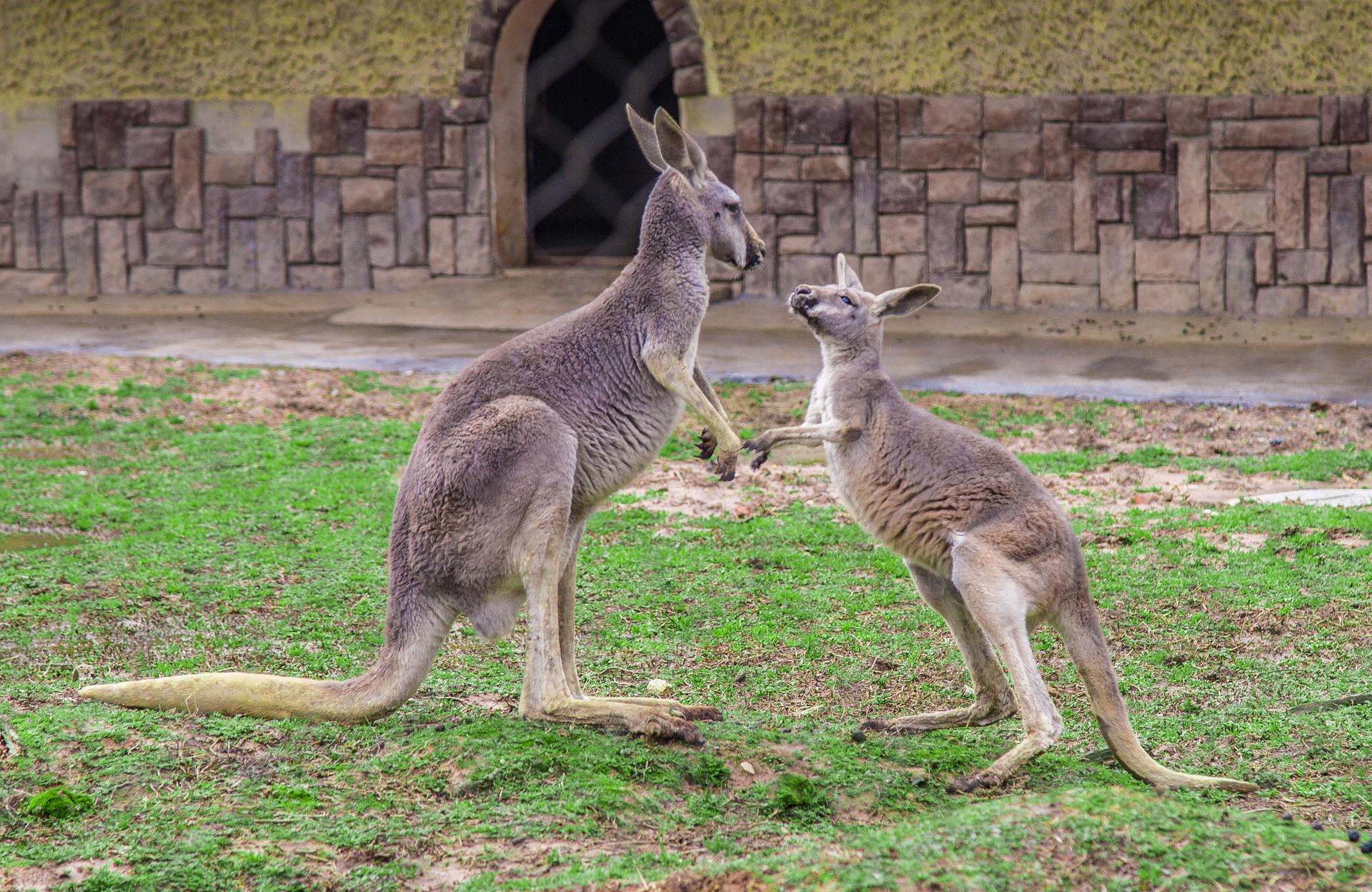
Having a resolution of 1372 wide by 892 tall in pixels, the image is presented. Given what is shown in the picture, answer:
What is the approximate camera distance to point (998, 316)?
10398 millimetres

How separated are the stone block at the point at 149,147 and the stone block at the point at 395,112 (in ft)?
5.49

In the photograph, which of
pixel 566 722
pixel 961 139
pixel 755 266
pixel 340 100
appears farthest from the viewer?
pixel 340 100

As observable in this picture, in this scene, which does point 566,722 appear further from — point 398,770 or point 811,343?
point 811,343

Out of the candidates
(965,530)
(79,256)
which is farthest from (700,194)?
(79,256)

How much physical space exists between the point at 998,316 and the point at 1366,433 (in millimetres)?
3473

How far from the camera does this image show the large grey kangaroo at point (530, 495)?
3.49 metres

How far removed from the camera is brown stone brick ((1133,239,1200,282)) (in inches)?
400

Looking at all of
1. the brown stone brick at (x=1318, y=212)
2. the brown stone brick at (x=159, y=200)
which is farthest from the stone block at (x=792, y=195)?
the brown stone brick at (x=159, y=200)

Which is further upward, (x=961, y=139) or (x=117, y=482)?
(x=961, y=139)

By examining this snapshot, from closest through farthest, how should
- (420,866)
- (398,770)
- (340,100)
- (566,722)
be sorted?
(420,866)
(398,770)
(566,722)
(340,100)

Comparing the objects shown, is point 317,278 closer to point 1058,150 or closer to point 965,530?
point 1058,150

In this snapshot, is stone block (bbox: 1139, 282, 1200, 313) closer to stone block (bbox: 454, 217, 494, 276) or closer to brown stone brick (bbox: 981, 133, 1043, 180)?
brown stone brick (bbox: 981, 133, 1043, 180)

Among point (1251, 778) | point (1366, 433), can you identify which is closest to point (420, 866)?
point (1251, 778)

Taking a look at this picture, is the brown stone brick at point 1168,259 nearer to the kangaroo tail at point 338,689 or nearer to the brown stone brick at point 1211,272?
the brown stone brick at point 1211,272
